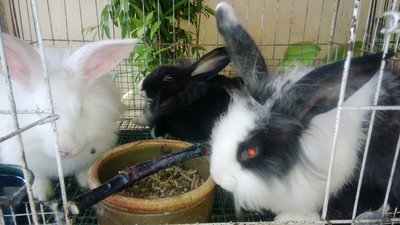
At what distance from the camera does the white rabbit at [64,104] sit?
1.11 metres

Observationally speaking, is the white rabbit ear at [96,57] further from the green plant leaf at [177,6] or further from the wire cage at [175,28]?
the green plant leaf at [177,6]

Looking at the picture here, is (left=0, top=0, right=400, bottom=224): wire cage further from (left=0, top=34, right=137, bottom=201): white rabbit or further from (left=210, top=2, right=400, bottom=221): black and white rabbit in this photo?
(left=210, top=2, right=400, bottom=221): black and white rabbit

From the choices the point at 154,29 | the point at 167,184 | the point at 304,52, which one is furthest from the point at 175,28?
→ the point at 167,184

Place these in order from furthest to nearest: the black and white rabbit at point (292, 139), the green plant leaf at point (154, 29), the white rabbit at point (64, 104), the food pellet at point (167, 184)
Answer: the green plant leaf at point (154, 29) < the food pellet at point (167, 184) < the white rabbit at point (64, 104) < the black and white rabbit at point (292, 139)

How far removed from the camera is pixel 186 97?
5.82 ft

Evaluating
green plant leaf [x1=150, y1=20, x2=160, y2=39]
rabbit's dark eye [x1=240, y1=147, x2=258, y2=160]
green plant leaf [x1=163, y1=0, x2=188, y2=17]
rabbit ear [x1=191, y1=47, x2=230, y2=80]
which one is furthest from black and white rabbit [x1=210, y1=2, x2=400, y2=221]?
green plant leaf [x1=163, y1=0, x2=188, y2=17]

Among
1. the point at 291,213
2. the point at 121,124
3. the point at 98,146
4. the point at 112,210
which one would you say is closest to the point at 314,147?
the point at 291,213

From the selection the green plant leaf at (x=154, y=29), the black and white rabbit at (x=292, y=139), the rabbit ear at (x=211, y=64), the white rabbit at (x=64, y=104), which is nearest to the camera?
the black and white rabbit at (x=292, y=139)

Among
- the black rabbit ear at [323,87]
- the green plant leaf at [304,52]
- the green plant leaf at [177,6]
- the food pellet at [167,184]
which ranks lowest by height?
the food pellet at [167,184]

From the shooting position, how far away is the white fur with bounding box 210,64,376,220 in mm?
997

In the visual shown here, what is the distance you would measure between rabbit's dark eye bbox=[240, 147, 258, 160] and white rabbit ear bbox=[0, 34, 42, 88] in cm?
69

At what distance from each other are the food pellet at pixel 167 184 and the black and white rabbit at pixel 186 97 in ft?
1.45

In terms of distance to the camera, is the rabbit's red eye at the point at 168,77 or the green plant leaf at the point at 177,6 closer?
the rabbit's red eye at the point at 168,77

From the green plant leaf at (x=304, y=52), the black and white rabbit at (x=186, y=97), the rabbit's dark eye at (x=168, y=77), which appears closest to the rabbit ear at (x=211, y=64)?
the black and white rabbit at (x=186, y=97)
